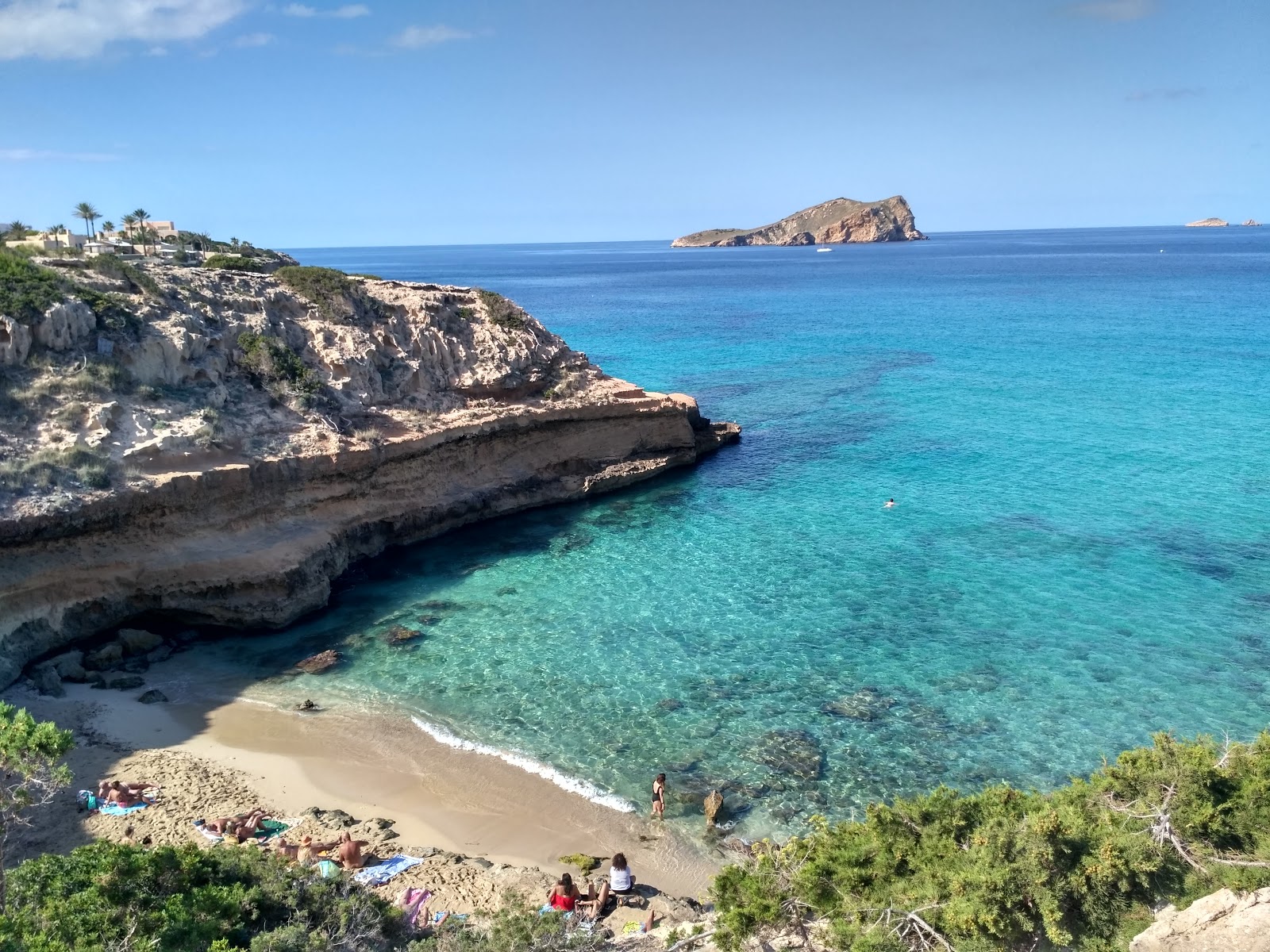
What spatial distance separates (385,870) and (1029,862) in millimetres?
9748

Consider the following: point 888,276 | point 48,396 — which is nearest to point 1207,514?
point 48,396

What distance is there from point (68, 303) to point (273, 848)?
18.1 metres

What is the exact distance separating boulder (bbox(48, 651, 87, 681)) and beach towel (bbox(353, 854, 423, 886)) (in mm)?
10732

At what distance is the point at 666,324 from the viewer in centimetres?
7650

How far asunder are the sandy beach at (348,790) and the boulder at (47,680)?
26 centimetres

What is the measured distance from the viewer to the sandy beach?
14.5 metres

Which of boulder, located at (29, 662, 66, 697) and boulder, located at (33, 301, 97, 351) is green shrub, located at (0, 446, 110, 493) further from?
boulder, located at (29, 662, 66, 697)

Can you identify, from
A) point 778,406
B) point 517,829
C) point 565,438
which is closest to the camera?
point 517,829

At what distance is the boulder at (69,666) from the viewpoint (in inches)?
779

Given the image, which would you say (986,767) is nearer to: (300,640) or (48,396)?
(300,640)

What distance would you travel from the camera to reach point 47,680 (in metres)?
19.1

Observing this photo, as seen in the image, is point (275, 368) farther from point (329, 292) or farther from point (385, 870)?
point (385, 870)

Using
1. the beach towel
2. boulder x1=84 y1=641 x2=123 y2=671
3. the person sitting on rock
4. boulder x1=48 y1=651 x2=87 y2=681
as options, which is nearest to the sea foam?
the beach towel

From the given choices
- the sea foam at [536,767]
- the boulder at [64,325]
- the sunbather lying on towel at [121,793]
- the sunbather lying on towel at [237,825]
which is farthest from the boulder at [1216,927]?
the boulder at [64,325]
